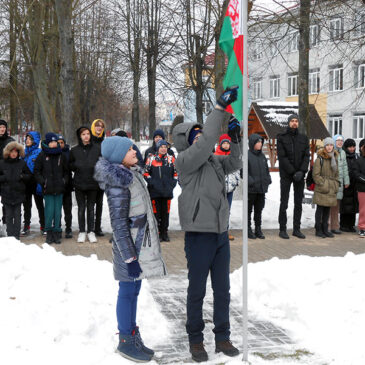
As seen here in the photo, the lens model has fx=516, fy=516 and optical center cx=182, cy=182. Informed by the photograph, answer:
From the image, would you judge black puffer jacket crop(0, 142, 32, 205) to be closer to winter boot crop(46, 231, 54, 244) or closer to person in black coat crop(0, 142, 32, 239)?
person in black coat crop(0, 142, 32, 239)

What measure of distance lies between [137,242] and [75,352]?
1087mm

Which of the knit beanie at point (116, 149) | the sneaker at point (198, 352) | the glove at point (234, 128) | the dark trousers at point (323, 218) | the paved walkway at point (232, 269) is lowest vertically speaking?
the paved walkway at point (232, 269)

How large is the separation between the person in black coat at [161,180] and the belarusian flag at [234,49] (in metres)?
5.34

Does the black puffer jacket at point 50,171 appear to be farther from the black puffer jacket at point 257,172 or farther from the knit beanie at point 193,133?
the knit beanie at point 193,133

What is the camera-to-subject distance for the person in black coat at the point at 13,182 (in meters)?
9.47

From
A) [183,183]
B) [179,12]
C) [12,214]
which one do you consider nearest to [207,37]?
[179,12]

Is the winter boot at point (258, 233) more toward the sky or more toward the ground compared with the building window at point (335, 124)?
more toward the ground

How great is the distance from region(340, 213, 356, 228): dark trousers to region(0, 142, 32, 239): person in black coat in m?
6.82

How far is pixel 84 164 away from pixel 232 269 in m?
3.70

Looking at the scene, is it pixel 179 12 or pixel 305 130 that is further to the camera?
pixel 179 12

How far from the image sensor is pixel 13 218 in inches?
382

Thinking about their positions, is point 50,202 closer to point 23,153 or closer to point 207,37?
point 23,153

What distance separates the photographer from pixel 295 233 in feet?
35.2

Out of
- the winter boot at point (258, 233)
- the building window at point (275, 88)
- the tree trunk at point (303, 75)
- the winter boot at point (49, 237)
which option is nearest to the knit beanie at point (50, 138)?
the winter boot at point (49, 237)
